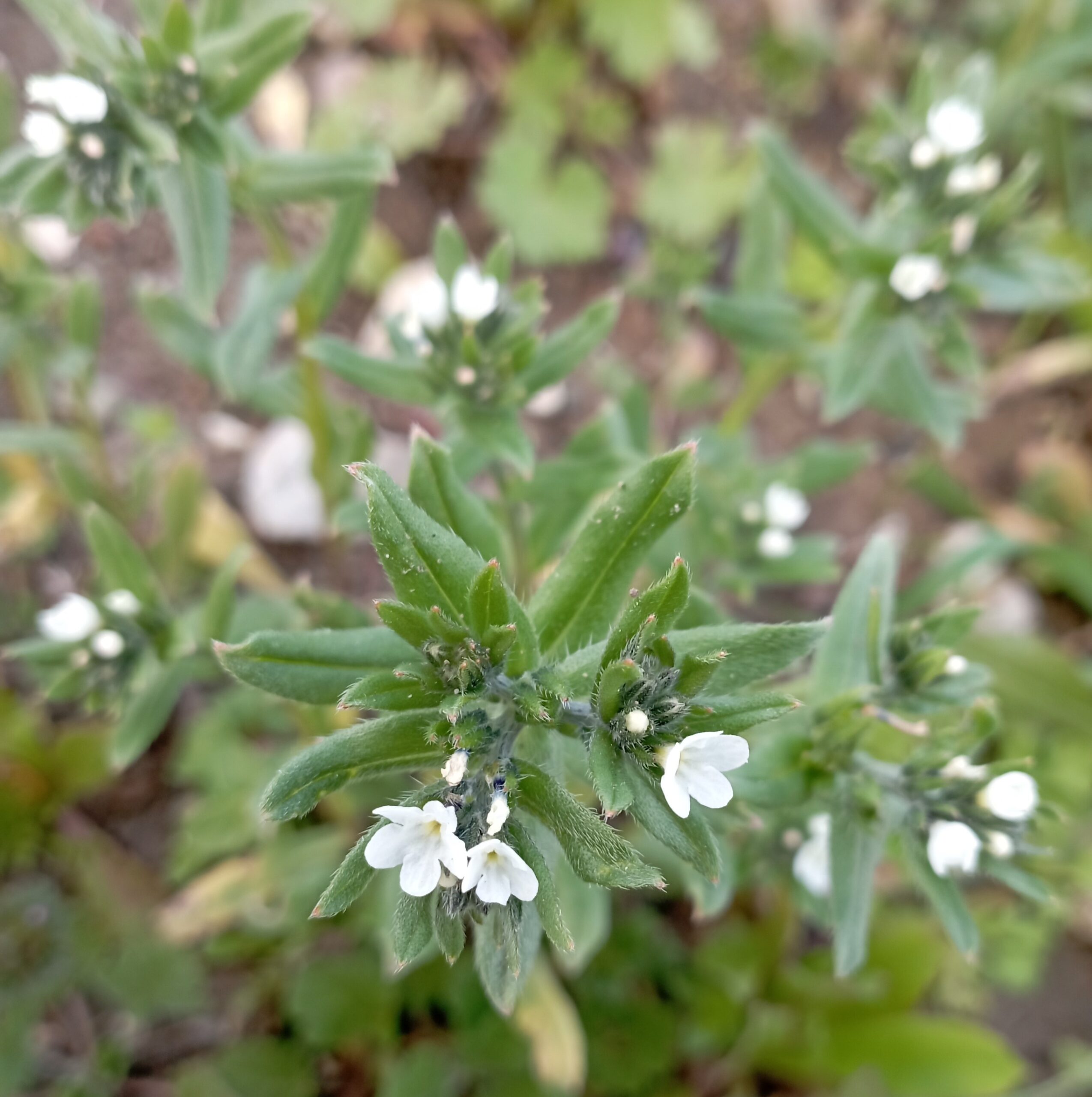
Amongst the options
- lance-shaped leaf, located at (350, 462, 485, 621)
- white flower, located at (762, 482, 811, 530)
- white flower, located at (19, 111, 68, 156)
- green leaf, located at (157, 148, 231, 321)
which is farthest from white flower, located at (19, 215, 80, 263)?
lance-shaped leaf, located at (350, 462, 485, 621)

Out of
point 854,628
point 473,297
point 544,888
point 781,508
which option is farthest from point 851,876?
point 473,297

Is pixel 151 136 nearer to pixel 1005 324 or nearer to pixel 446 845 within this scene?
pixel 446 845

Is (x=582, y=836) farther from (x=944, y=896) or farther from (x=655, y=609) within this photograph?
(x=944, y=896)

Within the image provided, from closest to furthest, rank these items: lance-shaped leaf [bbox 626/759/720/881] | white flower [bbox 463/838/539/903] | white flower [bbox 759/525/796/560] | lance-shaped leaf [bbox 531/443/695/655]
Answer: white flower [bbox 463/838/539/903], lance-shaped leaf [bbox 626/759/720/881], lance-shaped leaf [bbox 531/443/695/655], white flower [bbox 759/525/796/560]

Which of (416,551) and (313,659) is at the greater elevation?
(416,551)

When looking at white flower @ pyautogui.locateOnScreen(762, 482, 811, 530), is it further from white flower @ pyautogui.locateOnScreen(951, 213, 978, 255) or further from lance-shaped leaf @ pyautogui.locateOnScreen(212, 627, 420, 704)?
lance-shaped leaf @ pyautogui.locateOnScreen(212, 627, 420, 704)

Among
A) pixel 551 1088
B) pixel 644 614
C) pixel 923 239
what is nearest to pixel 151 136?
pixel 644 614

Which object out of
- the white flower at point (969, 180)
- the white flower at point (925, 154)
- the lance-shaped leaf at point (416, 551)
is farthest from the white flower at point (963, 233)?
the lance-shaped leaf at point (416, 551)
